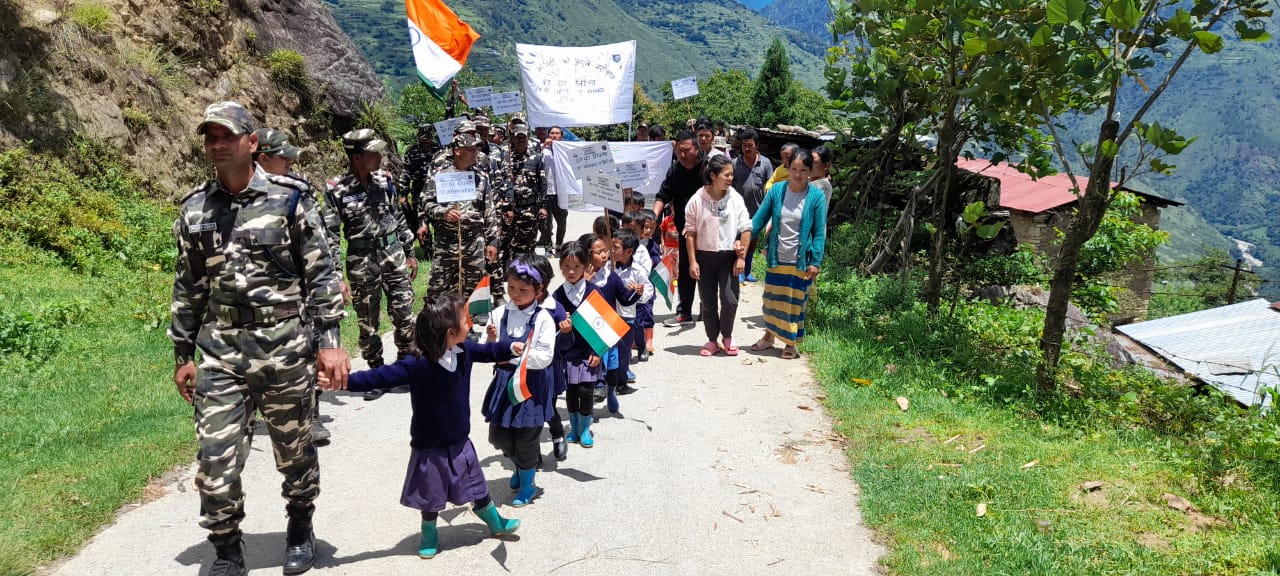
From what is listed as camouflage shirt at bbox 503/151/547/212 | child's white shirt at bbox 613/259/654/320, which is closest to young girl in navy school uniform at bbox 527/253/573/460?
child's white shirt at bbox 613/259/654/320

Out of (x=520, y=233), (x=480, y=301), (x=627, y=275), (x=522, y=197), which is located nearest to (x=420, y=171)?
(x=522, y=197)

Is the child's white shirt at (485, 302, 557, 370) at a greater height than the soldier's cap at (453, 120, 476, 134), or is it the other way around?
the soldier's cap at (453, 120, 476, 134)

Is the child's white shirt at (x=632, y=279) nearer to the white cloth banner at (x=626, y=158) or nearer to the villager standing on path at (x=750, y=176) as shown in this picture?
the villager standing on path at (x=750, y=176)

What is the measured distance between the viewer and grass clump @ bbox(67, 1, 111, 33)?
1209 centimetres

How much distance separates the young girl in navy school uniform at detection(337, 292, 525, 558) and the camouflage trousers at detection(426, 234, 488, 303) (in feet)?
12.3

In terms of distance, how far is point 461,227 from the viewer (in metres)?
8.01

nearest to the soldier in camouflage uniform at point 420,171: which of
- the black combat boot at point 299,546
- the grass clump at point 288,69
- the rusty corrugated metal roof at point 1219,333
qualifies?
the black combat boot at point 299,546

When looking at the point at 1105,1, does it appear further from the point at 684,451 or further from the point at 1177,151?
the point at 684,451

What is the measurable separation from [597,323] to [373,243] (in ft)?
7.94

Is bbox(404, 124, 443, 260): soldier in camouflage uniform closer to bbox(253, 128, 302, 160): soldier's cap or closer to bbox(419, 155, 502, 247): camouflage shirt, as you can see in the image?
bbox(419, 155, 502, 247): camouflage shirt

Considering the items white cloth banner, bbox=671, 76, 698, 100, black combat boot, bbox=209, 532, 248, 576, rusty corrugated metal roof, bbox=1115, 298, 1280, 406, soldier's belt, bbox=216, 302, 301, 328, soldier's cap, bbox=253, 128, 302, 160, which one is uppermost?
white cloth banner, bbox=671, 76, 698, 100

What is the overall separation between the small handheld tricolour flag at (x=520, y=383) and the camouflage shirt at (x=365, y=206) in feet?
8.30

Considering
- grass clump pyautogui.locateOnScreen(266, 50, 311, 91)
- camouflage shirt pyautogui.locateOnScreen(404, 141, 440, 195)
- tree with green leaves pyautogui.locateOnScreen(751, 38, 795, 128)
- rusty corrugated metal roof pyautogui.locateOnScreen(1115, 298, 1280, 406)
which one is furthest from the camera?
tree with green leaves pyautogui.locateOnScreen(751, 38, 795, 128)

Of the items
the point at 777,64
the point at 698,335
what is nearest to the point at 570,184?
the point at 698,335
